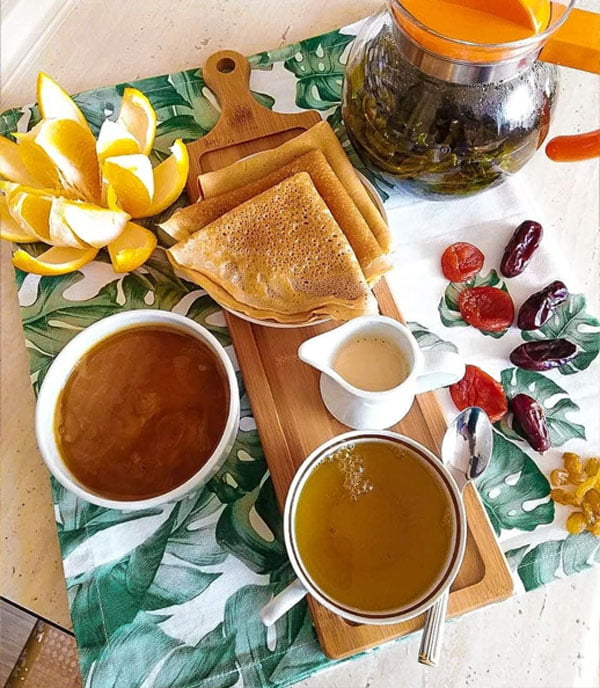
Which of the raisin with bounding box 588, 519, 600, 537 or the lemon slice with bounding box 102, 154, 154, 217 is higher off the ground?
the lemon slice with bounding box 102, 154, 154, 217

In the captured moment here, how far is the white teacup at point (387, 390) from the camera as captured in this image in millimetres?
725

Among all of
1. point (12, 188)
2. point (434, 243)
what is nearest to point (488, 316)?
point (434, 243)

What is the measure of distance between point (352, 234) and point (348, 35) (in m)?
0.37

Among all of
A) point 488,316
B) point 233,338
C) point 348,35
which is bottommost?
point 488,316

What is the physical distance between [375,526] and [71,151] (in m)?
0.57

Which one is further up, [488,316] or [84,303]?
[84,303]

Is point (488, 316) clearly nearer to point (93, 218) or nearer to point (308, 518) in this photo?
point (308, 518)

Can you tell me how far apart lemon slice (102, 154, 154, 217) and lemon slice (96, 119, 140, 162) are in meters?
0.03

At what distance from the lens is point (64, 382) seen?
30.5 inches

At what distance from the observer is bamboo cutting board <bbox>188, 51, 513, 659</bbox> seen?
2.46 feet

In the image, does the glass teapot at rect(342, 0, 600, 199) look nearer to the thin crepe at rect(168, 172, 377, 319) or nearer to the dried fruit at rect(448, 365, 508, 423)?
the thin crepe at rect(168, 172, 377, 319)

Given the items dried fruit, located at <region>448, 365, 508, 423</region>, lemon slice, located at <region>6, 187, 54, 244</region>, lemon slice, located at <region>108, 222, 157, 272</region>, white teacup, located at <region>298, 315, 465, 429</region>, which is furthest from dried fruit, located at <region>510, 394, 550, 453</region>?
lemon slice, located at <region>6, 187, 54, 244</region>

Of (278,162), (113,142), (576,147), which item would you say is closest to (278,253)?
(278,162)

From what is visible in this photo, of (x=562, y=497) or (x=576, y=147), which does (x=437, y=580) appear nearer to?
(x=562, y=497)
